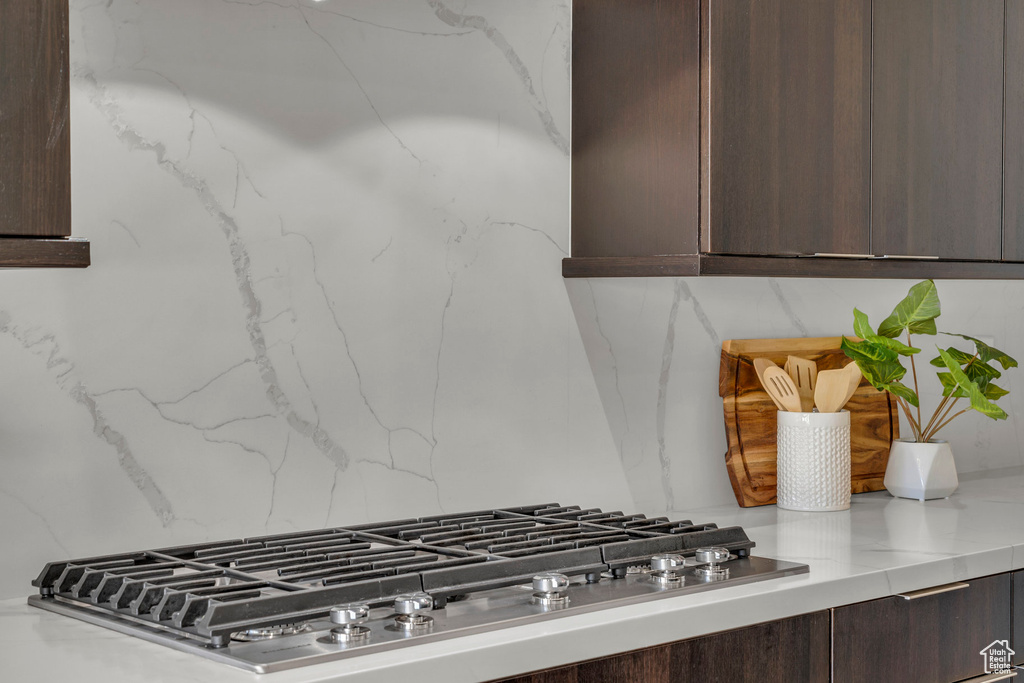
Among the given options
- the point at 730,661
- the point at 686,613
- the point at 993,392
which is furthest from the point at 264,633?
the point at 993,392

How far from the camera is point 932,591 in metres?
1.93

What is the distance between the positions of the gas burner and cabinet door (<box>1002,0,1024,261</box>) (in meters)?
1.92

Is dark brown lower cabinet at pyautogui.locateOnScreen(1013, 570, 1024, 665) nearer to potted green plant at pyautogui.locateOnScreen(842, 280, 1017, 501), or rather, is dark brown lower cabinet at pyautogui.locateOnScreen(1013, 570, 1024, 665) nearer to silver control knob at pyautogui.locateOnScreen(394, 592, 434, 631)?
potted green plant at pyautogui.locateOnScreen(842, 280, 1017, 501)

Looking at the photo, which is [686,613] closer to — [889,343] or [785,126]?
[785,126]

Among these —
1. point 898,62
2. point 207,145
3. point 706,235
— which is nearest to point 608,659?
point 706,235

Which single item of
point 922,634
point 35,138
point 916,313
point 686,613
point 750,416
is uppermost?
point 35,138

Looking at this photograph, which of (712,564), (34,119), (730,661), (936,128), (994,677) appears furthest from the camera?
(936,128)

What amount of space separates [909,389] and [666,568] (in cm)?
120

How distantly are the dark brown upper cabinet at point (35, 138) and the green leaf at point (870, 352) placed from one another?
1804 mm

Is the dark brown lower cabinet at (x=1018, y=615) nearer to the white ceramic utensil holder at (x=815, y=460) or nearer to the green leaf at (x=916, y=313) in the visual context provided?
the white ceramic utensil holder at (x=815, y=460)

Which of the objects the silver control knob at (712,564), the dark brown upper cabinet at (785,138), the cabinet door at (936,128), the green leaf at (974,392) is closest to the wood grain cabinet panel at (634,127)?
the dark brown upper cabinet at (785,138)

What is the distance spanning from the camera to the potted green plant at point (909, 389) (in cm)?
258

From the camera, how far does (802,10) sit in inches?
86.6

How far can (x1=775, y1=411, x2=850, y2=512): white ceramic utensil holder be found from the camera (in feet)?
8.11
